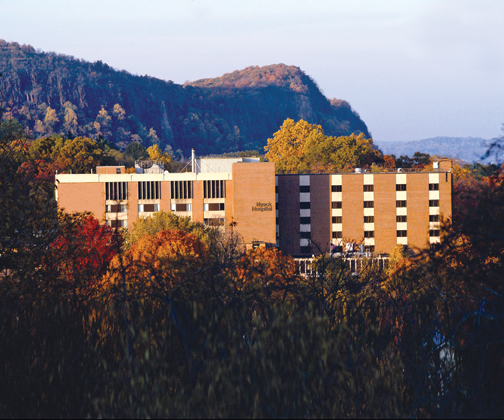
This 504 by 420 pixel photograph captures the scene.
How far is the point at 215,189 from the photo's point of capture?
79062 mm

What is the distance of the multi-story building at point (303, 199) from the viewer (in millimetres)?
78500

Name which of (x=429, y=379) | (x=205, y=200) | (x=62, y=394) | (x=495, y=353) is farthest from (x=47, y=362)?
(x=205, y=200)

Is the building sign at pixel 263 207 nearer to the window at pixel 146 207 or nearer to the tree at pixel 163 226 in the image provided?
the tree at pixel 163 226

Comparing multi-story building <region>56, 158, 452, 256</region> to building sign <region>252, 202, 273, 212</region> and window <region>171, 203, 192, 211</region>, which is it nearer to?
window <region>171, 203, 192, 211</region>

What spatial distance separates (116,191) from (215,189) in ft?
42.3

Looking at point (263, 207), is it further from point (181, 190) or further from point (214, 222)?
point (181, 190)

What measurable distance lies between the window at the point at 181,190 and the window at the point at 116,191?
6.17m

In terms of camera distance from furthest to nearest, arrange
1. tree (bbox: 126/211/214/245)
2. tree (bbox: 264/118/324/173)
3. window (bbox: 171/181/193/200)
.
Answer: tree (bbox: 264/118/324/173), window (bbox: 171/181/193/200), tree (bbox: 126/211/214/245)

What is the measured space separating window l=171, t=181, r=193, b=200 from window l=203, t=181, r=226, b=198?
197 centimetres

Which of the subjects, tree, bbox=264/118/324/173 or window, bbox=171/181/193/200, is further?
tree, bbox=264/118/324/173

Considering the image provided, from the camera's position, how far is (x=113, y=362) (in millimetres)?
11117

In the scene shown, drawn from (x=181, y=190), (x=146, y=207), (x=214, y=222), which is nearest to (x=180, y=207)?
(x=181, y=190)

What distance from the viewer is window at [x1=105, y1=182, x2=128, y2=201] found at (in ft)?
259

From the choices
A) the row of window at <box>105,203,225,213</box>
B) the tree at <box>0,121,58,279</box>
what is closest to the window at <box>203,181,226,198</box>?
the row of window at <box>105,203,225,213</box>
